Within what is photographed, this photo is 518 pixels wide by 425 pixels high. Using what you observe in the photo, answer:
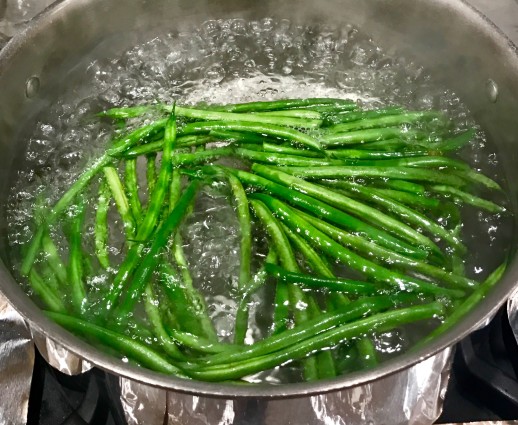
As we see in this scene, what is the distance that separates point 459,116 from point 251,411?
108 cm

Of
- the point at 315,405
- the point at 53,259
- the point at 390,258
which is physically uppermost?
the point at 53,259

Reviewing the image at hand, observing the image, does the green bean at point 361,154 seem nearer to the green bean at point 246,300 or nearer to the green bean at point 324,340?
the green bean at point 246,300

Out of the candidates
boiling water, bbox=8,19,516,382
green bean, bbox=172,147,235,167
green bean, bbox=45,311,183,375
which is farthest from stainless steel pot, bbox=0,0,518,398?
green bean, bbox=172,147,235,167

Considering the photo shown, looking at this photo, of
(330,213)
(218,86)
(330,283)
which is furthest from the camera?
(218,86)

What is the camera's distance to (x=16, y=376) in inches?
54.4

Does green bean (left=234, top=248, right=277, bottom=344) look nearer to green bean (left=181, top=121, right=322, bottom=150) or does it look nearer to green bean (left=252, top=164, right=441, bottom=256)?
green bean (left=252, top=164, right=441, bottom=256)

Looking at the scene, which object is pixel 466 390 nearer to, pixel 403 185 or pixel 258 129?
pixel 403 185

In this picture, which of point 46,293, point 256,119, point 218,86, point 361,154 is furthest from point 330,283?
point 218,86

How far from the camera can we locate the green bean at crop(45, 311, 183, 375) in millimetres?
1128

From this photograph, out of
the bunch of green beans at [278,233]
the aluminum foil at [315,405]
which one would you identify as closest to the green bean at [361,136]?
the bunch of green beans at [278,233]

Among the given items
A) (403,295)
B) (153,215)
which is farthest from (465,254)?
(153,215)

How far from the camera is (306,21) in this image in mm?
1876

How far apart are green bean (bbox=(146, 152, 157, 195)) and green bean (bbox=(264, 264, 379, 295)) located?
42cm

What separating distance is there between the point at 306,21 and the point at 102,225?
0.99 meters
